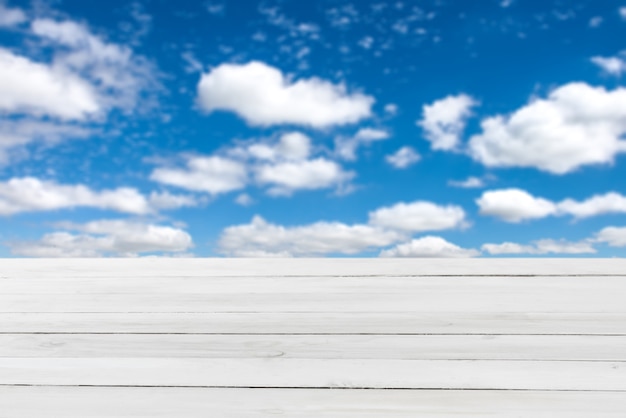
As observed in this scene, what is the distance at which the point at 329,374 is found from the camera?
1088 mm

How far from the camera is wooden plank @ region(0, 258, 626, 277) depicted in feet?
5.31

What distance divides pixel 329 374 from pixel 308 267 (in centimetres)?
61

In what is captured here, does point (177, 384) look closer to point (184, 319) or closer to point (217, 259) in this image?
point (184, 319)

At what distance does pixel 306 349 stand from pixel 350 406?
0.21 meters

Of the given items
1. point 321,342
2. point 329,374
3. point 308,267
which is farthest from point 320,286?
point 329,374

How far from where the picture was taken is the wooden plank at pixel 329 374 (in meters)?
1.06

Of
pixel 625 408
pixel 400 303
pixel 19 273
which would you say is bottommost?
pixel 625 408

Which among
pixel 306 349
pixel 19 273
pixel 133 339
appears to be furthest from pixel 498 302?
pixel 19 273

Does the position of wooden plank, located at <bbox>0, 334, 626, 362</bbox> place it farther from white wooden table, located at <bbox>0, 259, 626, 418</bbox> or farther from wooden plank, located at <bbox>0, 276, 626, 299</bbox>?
wooden plank, located at <bbox>0, 276, 626, 299</bbox>

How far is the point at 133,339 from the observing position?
1.24 meters

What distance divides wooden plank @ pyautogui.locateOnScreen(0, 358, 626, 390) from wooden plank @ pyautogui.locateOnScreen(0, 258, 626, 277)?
1.66ft

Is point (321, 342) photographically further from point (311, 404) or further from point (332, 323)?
point (311, 404)

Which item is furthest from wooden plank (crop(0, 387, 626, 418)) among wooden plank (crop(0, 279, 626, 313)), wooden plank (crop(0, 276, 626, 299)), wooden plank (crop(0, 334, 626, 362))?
wooden plank (crop(0, 276, 626, 299))

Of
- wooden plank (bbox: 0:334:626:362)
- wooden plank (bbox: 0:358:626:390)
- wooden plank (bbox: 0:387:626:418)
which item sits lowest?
wooden plank (bbox: 0:387:626:418)
